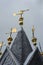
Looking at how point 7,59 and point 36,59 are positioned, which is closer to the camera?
point 36,59

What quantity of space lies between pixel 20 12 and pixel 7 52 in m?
1.47

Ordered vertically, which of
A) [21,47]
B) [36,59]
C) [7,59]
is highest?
[21,47]

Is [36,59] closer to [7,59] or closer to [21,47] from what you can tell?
[21,47]

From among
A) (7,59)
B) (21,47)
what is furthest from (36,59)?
(7,59)

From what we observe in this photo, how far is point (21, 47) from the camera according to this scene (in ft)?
29.5

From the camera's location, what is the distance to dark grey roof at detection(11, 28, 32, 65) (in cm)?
884

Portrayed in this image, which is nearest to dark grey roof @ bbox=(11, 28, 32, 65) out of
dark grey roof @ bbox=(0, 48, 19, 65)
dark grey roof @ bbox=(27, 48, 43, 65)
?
dark grey roof @ bbox=(0, 48, 19, 65)

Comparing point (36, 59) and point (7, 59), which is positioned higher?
point (36, 59)

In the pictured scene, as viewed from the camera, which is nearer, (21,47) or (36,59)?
(36,59)

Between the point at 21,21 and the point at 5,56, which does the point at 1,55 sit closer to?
the point at 5,56

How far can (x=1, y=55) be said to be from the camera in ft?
31.9

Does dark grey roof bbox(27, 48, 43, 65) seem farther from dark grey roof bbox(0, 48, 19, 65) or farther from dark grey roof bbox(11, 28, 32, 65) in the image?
dark grey roof bbox(0, 48, 19, 65)

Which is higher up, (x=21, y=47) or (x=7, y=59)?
(x=21, y=47)

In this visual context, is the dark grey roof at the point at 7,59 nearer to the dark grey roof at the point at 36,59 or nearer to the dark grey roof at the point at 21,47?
the dark grey roof at the point at 21,47
